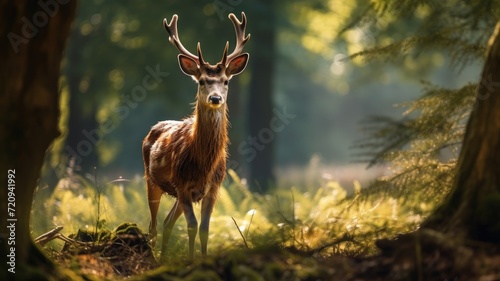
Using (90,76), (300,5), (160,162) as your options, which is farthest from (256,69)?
(160,162)

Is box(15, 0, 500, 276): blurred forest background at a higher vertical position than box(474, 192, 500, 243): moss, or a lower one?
higher

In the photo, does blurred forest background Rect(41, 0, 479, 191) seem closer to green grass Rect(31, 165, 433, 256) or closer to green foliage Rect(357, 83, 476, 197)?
green grass Rect(31, 165, 433, 256)

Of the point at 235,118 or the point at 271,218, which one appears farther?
the point at 235,118

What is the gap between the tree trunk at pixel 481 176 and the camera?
18.5 feet

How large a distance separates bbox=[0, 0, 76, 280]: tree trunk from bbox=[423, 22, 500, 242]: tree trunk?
253 centimetres

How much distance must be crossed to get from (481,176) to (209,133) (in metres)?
3.40

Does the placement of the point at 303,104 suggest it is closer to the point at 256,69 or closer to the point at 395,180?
the point at 256,69

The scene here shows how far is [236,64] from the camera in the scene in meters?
9.18

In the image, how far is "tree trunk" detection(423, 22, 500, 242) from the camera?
18.5 feet

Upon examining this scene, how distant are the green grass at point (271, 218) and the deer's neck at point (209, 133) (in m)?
0.81

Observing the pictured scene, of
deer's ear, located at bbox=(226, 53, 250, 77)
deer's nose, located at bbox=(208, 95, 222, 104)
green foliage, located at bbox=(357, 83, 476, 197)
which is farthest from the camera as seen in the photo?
deer's ear, located at bbox=(226, 53, 250, 77)

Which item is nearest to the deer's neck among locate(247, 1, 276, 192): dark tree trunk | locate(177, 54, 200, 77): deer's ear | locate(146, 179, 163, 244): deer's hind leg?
locate(177, 54, 200, 77): deer's ear

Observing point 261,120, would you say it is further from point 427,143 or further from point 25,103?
point 25,103

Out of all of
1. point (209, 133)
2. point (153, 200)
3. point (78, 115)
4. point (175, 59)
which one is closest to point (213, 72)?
point (209, 133)
